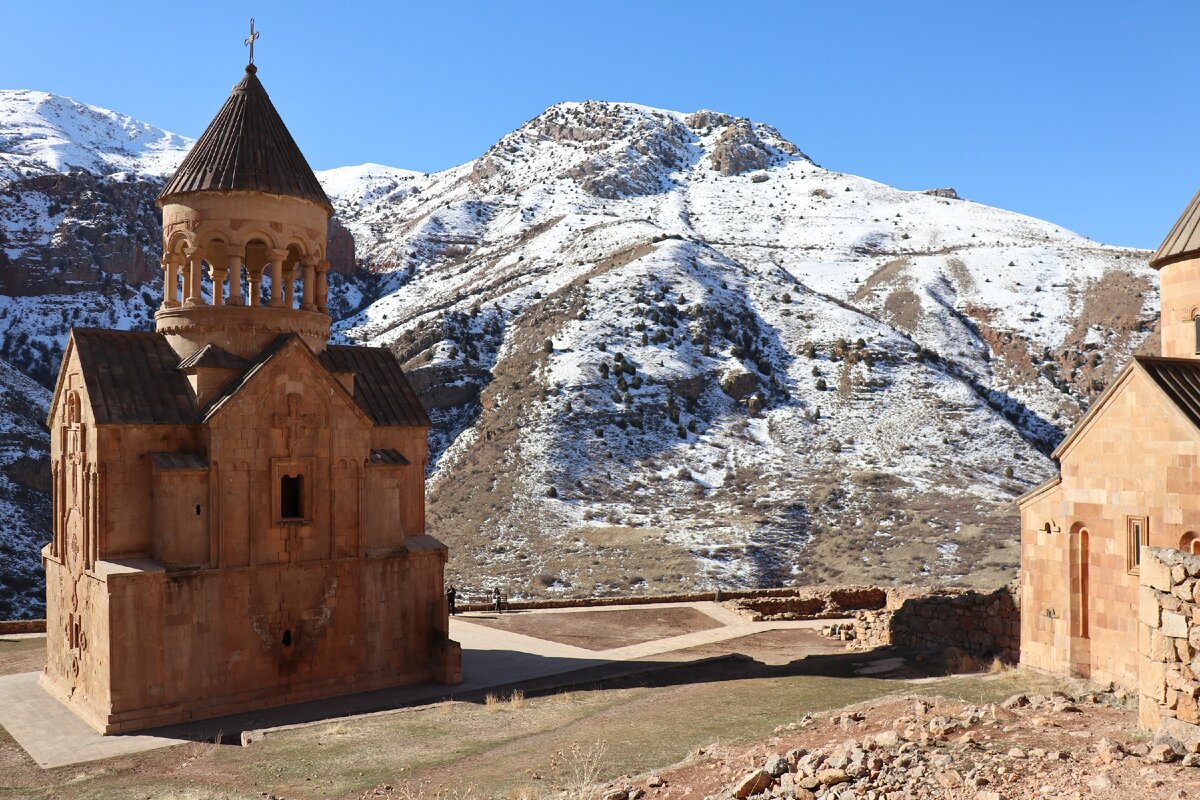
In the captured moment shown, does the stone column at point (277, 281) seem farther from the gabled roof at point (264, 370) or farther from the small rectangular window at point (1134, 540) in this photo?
the small rectangular window at point (1134, 540)

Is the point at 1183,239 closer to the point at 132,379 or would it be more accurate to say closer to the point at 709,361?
the point at 132,379

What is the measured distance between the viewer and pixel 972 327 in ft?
217

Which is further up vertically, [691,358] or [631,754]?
[691,358]

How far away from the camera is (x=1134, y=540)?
13062 mm

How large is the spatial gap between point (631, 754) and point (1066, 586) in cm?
726

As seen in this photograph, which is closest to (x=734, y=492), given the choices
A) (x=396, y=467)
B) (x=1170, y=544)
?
(x=396, y=467)

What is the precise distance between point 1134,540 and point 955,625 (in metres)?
5.11

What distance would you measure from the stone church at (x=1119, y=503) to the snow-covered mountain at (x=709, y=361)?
1988 cm

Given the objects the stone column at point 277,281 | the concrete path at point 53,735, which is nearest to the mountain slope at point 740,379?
the stone column at point 277,281

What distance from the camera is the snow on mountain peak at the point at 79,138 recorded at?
10475 cm

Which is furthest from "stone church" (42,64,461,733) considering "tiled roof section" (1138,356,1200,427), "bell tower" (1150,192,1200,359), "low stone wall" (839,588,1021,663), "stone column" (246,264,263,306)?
"bell tower" (1150,192,1200,359)

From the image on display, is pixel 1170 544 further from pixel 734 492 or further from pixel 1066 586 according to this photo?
pixel 734 492

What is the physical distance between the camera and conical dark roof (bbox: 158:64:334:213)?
1623cm

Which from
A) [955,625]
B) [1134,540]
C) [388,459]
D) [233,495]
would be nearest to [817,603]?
[955,625]
